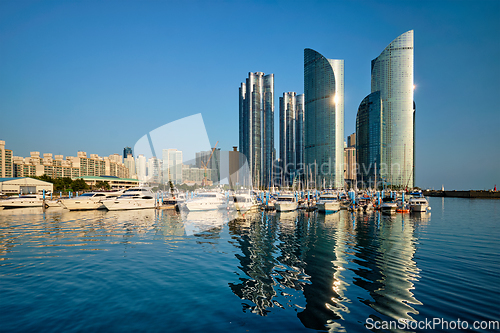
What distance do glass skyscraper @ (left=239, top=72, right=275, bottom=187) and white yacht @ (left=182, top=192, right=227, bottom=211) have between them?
120 metres

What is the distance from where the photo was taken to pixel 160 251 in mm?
16469

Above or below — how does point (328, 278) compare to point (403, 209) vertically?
above

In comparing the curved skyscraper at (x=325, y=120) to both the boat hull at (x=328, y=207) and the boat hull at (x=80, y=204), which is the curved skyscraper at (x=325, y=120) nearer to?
the boat hull at (x=328, y=207)

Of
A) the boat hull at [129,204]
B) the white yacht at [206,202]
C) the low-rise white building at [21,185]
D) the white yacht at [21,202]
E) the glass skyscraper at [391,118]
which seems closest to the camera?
the white yacht at [206,202]

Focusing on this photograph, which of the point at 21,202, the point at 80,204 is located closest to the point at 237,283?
the point at 80,204

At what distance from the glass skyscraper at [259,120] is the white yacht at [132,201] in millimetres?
117114

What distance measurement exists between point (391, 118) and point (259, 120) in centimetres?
7602

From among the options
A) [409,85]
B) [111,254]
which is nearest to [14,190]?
[111,254]

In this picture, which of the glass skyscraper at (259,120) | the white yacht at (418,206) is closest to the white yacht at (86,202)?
the white yacht at (418,206)

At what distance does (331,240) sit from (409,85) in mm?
172224

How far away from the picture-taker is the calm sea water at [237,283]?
8086mm

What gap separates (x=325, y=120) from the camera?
170000 millimetres

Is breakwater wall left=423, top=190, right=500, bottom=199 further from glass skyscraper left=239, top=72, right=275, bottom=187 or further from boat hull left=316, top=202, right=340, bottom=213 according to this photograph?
boat hull left=316, top=202, right=340, bottom=213

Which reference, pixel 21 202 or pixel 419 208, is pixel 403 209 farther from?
pixel 21 202
